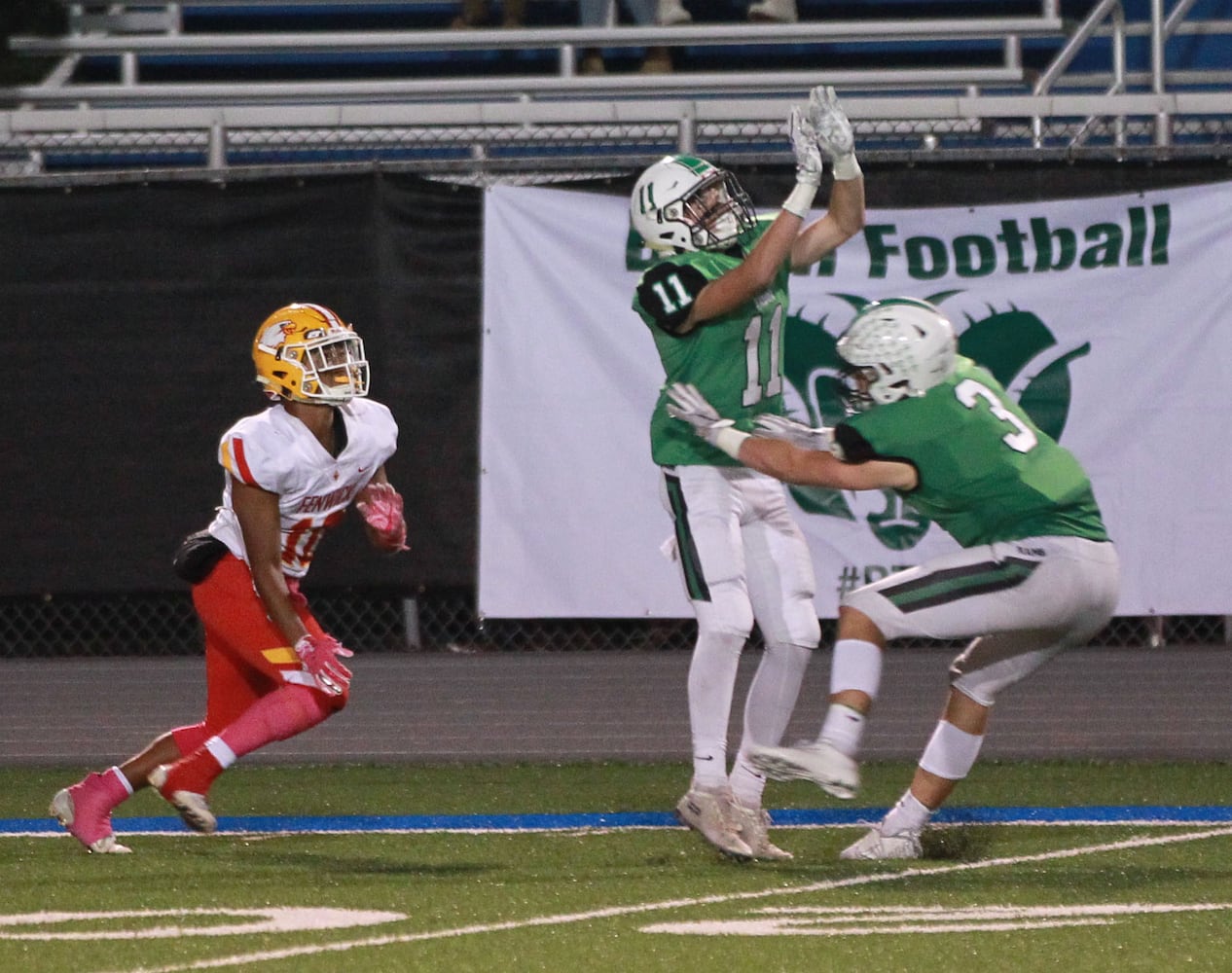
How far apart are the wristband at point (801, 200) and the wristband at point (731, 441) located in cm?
59

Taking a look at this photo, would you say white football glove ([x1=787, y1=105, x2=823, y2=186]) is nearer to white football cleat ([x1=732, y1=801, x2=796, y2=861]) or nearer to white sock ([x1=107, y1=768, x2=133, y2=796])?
white football cleat ([x1=732, y1=801, x2=796, y2=861])

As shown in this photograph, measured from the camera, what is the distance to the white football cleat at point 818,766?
495 cm

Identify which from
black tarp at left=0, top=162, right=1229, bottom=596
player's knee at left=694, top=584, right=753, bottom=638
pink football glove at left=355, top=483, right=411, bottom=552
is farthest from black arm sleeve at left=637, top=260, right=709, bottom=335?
black tarp at left=0, top=162, right=1229, bottom=596

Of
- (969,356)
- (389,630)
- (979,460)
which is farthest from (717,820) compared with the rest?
(389,630)

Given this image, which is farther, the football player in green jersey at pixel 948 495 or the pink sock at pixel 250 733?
the pink sock at pixel 250 733

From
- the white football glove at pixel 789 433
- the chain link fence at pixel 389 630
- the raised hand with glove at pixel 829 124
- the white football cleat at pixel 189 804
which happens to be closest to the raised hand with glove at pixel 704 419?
the white football glove at pixel 789 433

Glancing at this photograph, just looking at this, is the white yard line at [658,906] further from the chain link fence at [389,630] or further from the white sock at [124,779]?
the chain link fence at [389,630]

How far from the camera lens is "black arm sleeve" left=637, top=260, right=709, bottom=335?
5586 mm

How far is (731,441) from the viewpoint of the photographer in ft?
17.8

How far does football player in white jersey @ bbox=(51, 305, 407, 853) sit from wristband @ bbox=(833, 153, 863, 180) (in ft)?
4.74

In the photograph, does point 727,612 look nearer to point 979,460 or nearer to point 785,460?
point 785,460

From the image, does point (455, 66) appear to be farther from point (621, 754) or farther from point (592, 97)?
point (621, 754)

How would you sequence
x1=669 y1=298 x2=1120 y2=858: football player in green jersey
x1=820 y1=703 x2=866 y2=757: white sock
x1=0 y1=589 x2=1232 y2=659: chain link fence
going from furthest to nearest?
x1=0 y1=589 x2=1232 y2=659: chain link fence, x1=669 y1=298 x2=1120 y2=858: football player in green jersey, x1=820 y1=703 x2=866 y2=757: white sock

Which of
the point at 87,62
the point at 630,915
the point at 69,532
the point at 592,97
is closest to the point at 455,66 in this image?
the point at 592,97
